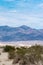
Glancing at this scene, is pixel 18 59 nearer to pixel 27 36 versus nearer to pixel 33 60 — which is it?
pixel 33 60

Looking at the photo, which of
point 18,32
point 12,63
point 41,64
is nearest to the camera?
point 41,64

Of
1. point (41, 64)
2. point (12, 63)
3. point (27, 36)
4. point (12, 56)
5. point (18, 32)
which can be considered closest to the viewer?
point (41, 64)

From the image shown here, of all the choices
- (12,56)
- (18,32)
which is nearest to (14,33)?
(18,32)

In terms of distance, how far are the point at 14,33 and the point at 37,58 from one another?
17052 cm

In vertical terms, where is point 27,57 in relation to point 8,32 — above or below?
above

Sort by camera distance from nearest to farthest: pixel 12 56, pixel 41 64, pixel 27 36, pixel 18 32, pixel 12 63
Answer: pixel 41 64 < pixel 12 63 < pixel 12 56 < pixel 27 36 < pixel 18 32

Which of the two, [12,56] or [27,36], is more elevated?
[12,56]

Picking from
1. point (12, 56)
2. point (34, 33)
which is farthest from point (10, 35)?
point (12, 56)

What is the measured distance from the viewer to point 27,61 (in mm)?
23688

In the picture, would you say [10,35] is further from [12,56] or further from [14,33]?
[12,56]

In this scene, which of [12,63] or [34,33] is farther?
[34,33]

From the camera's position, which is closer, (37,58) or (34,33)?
(37,58)

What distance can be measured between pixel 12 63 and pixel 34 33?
16824cm

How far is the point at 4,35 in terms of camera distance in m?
190
